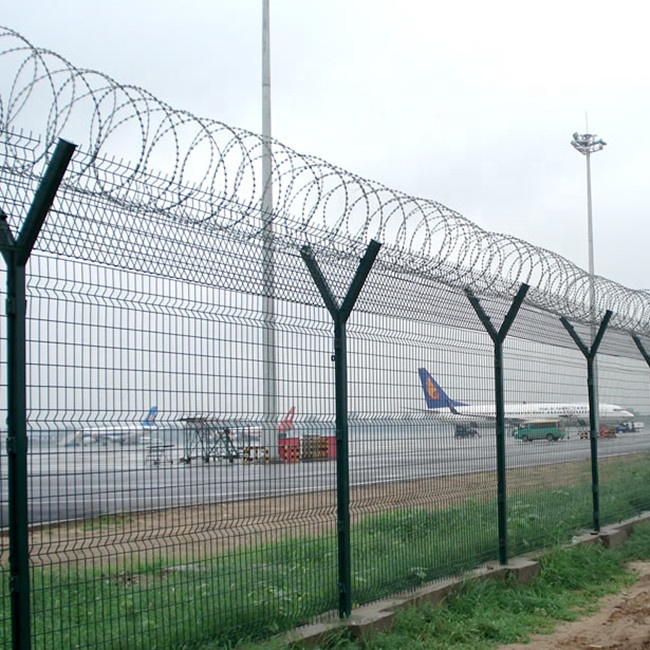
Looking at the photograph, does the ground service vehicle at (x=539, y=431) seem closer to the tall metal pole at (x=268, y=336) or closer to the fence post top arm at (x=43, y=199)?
the tall metal pole at (x=268, y=336)

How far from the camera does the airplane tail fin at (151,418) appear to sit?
4.65 meters

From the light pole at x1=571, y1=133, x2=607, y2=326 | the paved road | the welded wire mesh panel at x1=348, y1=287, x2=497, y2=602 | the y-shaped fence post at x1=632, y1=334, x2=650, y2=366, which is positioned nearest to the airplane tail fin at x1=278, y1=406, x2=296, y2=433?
the paved road

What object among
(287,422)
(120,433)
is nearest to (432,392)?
(287,422)

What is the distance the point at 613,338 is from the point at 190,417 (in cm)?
780

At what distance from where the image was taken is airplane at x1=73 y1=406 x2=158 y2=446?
432 centimetres

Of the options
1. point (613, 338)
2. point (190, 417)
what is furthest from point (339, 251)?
point (613, 338)

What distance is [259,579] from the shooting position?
5.37 m

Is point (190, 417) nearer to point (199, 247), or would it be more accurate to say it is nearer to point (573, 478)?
point (199, 247)

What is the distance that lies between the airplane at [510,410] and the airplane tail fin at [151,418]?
2.91 m

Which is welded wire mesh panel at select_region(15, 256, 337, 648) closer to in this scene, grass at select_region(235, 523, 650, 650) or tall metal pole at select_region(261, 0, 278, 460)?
tall metal pole at select_region(261, 0, 278, 460)

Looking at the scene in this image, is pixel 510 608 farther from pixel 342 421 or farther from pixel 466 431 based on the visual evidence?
pixel 342 421

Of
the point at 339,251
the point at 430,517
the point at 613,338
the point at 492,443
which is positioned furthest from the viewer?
the point at 613,338

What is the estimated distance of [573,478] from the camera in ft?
32.7

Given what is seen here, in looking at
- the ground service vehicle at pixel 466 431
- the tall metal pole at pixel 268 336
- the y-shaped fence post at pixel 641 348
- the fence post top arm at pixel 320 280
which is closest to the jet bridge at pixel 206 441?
the tall metal pole at pixel 268 336
